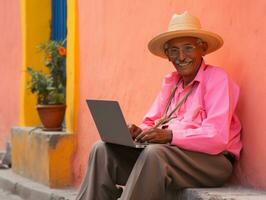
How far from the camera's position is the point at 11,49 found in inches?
334

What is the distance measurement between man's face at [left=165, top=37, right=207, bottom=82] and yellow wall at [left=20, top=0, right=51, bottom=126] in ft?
12.7

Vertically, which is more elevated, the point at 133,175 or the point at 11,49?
the point at 11,49

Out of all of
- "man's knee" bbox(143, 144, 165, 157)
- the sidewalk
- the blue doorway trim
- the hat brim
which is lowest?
the sidewalk

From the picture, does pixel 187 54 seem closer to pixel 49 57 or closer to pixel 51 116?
pixel 51 116

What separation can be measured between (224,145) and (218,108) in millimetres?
225

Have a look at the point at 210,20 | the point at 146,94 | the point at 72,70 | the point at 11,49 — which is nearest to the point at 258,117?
the point at 210,20

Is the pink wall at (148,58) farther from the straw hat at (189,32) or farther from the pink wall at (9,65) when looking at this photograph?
the pink wall at (9,65)

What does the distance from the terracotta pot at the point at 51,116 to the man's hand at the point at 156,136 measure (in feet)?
9.57

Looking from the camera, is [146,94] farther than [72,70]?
No

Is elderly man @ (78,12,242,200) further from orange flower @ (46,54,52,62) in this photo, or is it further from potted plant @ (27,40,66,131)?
orange flower @ (46,54,52,62)

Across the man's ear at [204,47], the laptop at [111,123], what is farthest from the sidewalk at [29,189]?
the man's ear at [204,47]

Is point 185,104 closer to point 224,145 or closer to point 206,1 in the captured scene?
point 224,145

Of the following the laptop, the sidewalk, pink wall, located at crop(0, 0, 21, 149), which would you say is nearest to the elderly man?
the laptop

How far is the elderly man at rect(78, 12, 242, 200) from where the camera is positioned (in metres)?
3.61
